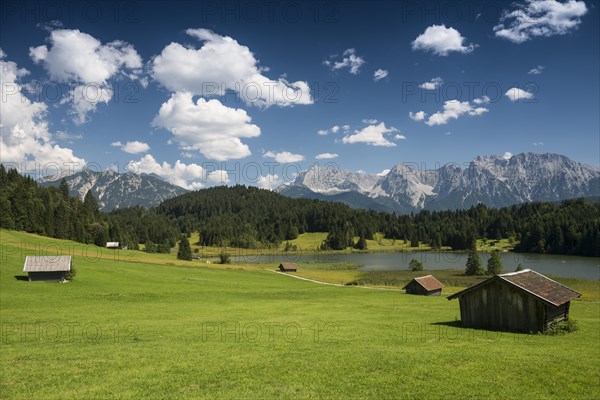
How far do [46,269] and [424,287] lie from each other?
6140 cm

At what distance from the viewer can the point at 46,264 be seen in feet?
208

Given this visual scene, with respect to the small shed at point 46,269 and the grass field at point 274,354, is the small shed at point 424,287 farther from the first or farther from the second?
the small shed at point 46,269

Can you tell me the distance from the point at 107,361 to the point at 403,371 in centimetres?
1525

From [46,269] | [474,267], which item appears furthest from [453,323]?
[474,267]

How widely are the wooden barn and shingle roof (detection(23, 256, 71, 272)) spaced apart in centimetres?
5817

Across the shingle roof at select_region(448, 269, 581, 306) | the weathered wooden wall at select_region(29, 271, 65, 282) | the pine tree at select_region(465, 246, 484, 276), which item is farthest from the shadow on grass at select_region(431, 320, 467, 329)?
the pine tree at select_region(465, 246, 484, 276)

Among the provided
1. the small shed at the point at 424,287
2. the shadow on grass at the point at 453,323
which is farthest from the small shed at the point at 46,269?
the small shed at the point at 424,287

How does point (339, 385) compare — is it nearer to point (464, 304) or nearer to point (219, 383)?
point (219, 383)

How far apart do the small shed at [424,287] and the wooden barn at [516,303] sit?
34192 millimetres

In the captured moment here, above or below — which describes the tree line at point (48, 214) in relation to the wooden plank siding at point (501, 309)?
above

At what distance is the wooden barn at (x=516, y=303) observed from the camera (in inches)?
1282

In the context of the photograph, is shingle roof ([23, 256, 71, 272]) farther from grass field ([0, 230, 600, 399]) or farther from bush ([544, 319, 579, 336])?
bush ([544, 319, 579, 336])

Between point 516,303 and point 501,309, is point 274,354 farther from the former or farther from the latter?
point 516,303

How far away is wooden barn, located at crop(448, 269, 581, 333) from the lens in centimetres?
3256
